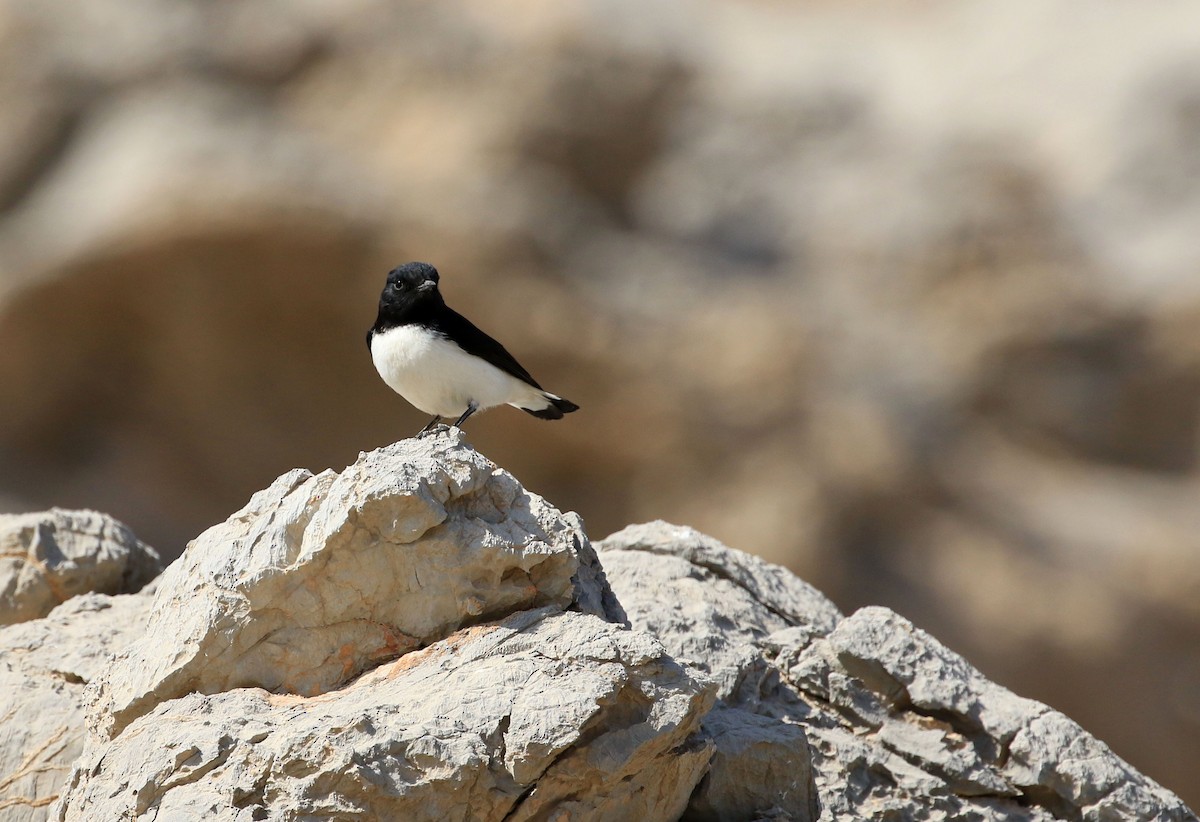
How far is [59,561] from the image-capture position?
6410mm

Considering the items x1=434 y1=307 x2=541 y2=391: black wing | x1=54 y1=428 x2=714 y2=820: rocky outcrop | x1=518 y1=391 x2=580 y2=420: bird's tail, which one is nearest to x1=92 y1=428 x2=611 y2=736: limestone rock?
x1=54 y1=428 x2=714 y2=820: rocky outcrop

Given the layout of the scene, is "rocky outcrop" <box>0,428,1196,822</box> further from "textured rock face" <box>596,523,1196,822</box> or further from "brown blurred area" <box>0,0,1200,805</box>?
"brown blurred area" <box>0,0,1200,805</box>

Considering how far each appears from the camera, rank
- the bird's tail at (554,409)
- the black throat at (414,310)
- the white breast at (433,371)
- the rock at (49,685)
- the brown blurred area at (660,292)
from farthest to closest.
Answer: the brown blurred area at (660,292), the bird's tail at (554,409), the black throat at (414,310), the white breast at (433,371), the rock at (49,685)

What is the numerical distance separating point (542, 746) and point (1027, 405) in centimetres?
1147

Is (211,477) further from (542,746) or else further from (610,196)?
(542,746)

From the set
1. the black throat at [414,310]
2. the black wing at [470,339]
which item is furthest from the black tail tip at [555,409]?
the black throat at [414,310]

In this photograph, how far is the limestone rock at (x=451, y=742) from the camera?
3779mm

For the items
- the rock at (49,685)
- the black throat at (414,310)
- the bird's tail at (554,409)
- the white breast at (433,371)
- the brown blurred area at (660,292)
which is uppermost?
the brown blurred area at (660,292)

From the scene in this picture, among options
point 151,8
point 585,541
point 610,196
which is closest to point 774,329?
point 610,196

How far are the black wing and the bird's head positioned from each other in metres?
0.14

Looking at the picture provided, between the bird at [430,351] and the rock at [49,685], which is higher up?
the bird at [430,351]

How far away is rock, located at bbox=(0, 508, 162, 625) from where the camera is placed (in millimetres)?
6246

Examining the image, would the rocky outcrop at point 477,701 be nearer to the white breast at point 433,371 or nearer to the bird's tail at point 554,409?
the white breast at point 433,371

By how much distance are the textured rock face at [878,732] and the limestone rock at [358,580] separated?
1.01m
